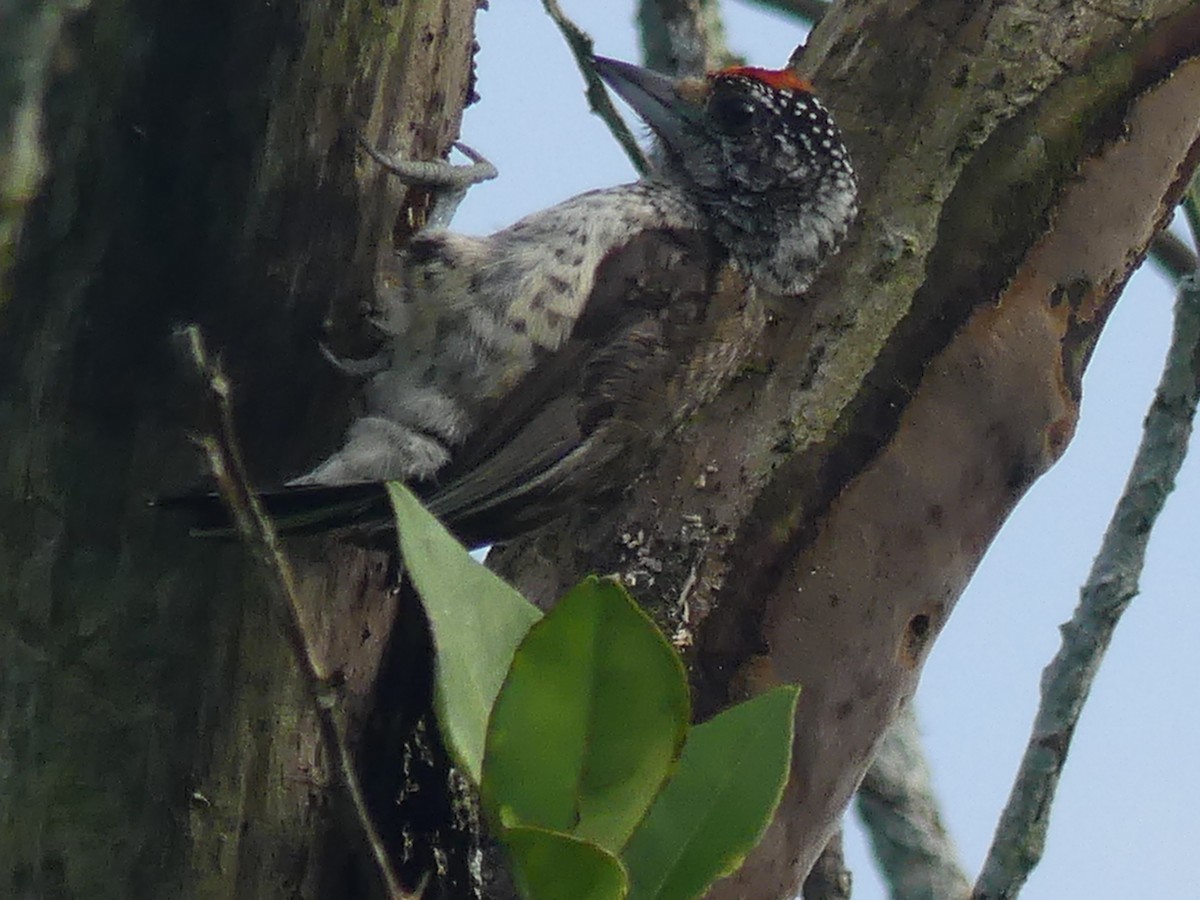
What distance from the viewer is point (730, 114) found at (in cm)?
314

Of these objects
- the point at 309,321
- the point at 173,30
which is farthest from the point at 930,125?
the point at 173,30

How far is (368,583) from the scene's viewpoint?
2.07 m

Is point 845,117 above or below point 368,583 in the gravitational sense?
above

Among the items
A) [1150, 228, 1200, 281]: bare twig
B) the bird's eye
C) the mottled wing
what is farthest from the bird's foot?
[1150, 228, 1200, 281]: bare twig

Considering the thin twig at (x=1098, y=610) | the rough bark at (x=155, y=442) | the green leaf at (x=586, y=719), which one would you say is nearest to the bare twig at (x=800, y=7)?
the thin twig at (x=1098, y=610)

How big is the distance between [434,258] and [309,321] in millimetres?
565

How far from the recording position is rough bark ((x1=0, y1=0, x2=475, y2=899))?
5.64 feet

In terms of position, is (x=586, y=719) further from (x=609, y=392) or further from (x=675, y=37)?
(x=675, y=37)

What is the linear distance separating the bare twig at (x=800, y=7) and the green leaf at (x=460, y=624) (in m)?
2.25

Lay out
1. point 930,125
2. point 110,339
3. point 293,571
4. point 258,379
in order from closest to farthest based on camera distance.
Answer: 1. point 110,339
2. point 258,379
3. point 293,571
4. point 930,125

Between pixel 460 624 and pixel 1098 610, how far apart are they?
1.29 metres

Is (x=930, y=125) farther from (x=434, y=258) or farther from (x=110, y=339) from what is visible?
(x=110, y=339)

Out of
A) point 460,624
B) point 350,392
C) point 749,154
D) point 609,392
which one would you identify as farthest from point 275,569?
point 749,154

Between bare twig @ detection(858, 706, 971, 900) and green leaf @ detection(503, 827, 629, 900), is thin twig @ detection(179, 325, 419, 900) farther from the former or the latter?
bare twig @ detection(858, 706, 971, 900)
